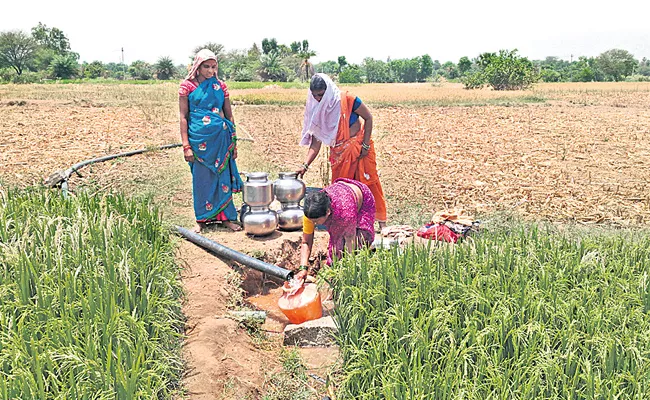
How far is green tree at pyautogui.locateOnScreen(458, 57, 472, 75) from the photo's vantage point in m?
74.0

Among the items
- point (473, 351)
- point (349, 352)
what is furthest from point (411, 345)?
point (349, 352)

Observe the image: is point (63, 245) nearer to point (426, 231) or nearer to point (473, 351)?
point (473, 351)

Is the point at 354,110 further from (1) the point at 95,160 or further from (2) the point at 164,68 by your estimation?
(2) the point at 164,68

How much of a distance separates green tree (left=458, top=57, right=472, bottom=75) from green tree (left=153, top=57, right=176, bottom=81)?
1517 inches

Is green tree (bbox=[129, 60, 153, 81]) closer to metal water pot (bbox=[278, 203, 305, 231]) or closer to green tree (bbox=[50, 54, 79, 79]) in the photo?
green tree (bbox=[50, 54, 79, 79])

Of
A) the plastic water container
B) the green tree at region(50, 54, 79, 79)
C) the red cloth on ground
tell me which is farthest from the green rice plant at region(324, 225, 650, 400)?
the green tree at region(50, 54, 79, 79)

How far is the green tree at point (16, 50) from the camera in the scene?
58.1 metres

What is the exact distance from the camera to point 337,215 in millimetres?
3846

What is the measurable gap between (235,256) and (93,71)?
58372 mm

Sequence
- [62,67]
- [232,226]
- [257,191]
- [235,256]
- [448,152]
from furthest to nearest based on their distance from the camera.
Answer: [62,67] → [448,152] → [232,226] → [257,191] → [235,256]

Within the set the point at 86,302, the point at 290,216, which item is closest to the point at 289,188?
the point at 290,216

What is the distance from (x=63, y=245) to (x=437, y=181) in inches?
232

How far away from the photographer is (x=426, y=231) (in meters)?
5.27

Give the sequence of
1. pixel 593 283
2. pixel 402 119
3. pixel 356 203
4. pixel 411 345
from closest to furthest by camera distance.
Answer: pixel 411 345
pixel 593 283
pixel 356 203
pixel 402 119
